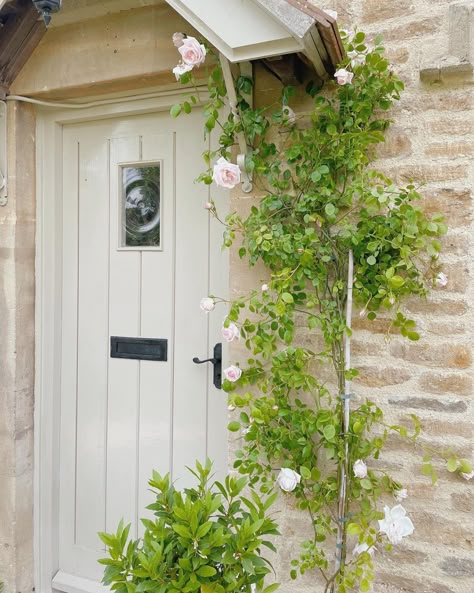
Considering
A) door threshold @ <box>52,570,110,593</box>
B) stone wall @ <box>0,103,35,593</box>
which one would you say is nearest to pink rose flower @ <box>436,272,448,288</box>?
stone wall @ <box>0,103,35,593</box>

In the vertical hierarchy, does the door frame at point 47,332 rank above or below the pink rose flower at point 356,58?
below

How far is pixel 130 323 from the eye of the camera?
8.44 ft

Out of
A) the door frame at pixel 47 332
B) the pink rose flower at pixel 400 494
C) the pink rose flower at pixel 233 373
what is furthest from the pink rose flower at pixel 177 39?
the pink rose flower at pixel 400 494

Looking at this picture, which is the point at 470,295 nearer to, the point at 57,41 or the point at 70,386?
the point at 70,386

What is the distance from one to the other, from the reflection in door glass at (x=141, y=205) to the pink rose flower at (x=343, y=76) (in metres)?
1.07

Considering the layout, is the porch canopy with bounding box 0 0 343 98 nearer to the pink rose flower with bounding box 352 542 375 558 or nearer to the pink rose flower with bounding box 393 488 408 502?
the pink rose flower with bounding box 393 488 408 502

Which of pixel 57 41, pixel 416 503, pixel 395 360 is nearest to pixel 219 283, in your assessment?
pixel 395 360

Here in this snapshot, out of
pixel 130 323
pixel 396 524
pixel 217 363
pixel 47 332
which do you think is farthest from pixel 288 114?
pixel 47 332

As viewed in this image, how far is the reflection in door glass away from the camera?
2.53 meters

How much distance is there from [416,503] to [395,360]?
552mm

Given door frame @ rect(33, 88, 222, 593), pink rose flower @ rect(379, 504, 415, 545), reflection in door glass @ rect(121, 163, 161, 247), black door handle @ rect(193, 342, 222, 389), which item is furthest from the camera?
door frame @ rect(33, 88, 222, 593)

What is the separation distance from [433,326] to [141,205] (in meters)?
1.54

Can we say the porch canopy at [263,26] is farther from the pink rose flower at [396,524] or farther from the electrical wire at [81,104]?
the pink rose flower at [396,524]

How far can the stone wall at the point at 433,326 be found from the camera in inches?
72.2
